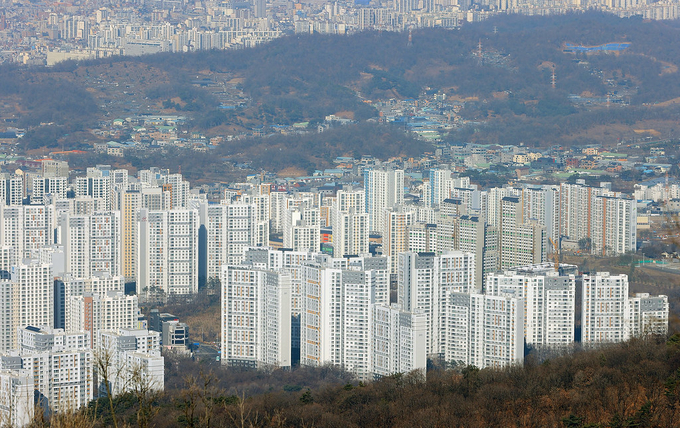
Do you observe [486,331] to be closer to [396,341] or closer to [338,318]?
[396,341]

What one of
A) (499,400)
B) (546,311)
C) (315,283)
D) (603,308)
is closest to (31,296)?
(315,283)

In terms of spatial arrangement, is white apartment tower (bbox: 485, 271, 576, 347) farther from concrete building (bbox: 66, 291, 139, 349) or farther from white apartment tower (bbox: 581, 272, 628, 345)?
concrete building (bbox: 66, 291, 139, 349)

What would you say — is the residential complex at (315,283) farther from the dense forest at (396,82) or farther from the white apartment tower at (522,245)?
the dense forest at (396,82)

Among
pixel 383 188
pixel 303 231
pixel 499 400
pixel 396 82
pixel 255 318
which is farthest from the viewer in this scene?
pixel 396 82

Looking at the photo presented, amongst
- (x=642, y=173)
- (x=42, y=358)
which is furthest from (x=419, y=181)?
(x=42, y=358)

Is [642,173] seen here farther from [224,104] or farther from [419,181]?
[224,104]

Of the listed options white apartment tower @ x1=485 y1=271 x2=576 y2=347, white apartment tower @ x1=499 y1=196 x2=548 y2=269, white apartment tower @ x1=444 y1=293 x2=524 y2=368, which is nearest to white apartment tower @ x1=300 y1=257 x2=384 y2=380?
white apartment tower @ x1=444 y1=293 x2=524 y2=368
